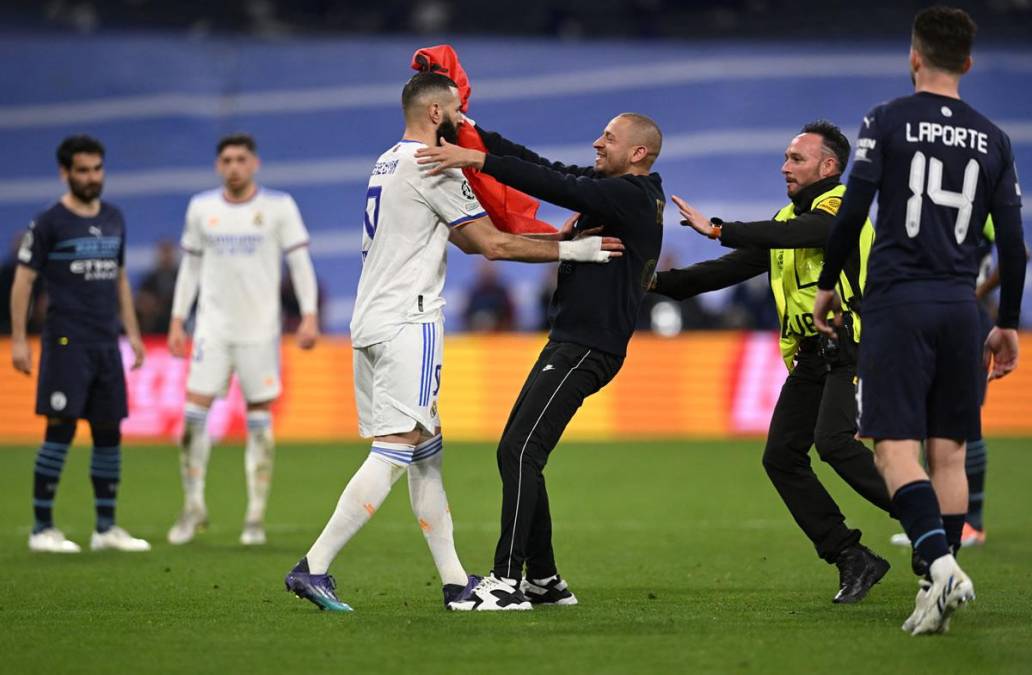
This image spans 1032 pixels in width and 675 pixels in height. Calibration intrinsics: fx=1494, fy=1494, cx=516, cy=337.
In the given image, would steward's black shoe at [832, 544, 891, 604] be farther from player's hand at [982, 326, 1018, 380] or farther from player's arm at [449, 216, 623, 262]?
player's arm at [449, 216, 623, 262]

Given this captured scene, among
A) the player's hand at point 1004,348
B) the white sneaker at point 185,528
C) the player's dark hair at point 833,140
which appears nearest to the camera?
the player's hand at point 1004,348

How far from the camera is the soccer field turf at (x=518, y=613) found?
223 inches

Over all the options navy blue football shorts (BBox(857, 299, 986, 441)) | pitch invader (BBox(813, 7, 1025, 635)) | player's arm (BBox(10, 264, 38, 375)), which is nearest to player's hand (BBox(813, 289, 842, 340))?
pitch invader (BBox(813, 7, 1025, 635))

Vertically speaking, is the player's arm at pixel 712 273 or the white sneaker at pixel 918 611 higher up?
the player's arm at pixel 712 273

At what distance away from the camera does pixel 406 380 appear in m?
6.86

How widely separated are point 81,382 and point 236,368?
3.70 ft

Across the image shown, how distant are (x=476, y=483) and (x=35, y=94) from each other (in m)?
12.7

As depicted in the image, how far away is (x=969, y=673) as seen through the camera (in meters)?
5.33

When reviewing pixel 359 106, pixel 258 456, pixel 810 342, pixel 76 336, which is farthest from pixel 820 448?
pixel 359 106

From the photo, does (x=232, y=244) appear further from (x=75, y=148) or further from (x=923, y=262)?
(x=923, y=262)

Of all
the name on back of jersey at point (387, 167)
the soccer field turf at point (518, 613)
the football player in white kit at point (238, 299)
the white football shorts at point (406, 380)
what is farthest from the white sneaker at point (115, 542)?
the name on back of jersey at point (387, 167)

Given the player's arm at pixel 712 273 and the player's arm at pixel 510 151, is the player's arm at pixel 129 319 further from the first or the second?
the player's arm at pixel 712 273

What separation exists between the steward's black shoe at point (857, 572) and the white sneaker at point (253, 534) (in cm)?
435

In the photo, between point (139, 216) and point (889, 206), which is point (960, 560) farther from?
point (139, 216)
